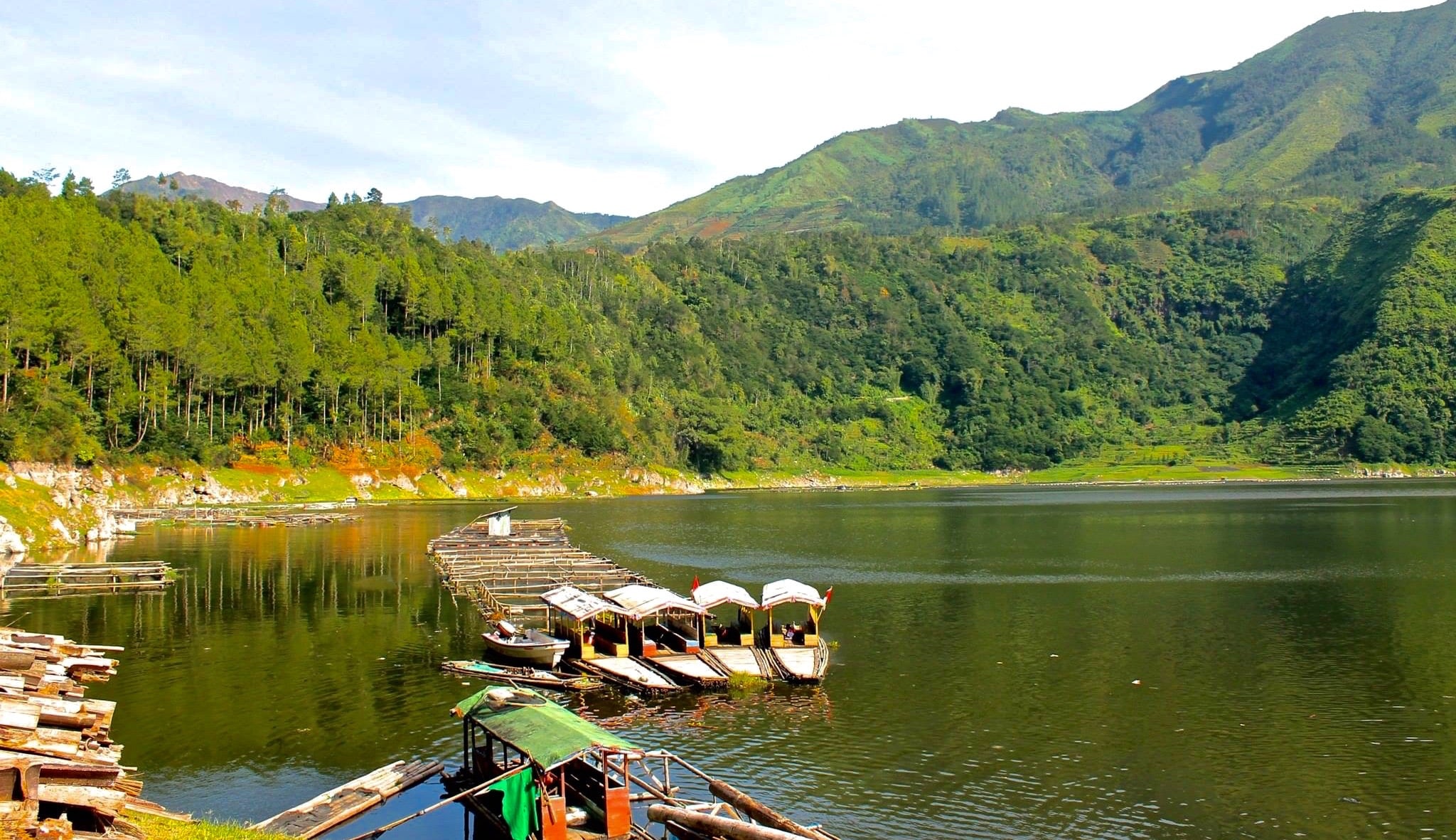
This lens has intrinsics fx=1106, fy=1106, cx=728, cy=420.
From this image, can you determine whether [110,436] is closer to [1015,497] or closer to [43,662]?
[43,662]

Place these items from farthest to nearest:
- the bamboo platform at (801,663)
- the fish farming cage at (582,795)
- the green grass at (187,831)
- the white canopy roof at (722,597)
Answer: the white canopy roof at (722,597) < the bamboo platform at (801,663) < the fish farming cage at (582,795) < the green grass at (187,831)

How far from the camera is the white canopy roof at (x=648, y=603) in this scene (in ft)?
133

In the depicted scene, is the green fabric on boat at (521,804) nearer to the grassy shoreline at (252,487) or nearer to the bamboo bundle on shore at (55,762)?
the bamboo bundle on shore at (55,762)

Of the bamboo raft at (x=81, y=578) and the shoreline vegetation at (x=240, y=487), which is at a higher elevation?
the shoreline vegetation at (x=240, y=487)

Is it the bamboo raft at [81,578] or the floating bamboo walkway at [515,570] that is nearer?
the bamboo raft at [81,578]

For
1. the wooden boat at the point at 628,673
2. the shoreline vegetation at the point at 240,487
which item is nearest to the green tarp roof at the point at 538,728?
the wooden boat at the point at 628,673

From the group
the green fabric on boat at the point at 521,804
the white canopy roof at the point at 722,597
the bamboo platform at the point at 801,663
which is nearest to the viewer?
the green fabric on boat at the point at 521,804

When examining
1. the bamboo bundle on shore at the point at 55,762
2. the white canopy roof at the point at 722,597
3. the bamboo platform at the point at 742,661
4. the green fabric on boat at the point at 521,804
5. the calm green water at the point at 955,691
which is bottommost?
the calm green water at the point at 955,691

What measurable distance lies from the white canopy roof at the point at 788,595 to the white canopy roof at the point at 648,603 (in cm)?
265

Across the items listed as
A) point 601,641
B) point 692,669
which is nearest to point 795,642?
point 692,669

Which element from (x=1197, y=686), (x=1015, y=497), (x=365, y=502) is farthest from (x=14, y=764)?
(x=1015, y=497)

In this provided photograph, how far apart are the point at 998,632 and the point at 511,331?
498 feet

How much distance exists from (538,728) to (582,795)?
1.88 m

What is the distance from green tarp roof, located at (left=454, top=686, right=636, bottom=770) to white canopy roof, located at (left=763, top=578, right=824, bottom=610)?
49.6 feet
